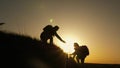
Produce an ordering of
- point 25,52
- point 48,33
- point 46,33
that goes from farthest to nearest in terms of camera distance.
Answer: point 48,33
point 46,33
point 25,52

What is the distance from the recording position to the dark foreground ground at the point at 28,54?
17.0 metres

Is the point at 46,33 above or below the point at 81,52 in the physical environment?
above

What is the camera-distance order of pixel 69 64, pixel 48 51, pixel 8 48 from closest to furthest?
pixel 8 48 < pixel 48 51 < pixel 69 64

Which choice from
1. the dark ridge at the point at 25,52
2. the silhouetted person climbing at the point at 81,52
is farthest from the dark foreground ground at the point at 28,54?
the silhouetted person climbing at the point at 81,52

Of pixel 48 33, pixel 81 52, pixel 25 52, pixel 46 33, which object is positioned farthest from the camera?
pixel 81 52

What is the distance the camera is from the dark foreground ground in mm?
16984

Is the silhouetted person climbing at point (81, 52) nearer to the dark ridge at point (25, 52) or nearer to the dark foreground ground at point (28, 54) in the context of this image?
the dark foreground ground at point (28, 54)

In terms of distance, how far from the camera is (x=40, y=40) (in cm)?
2412

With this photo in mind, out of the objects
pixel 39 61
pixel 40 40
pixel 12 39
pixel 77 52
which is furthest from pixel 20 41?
pixel 77 52

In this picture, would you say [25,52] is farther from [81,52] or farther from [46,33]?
[81,52]

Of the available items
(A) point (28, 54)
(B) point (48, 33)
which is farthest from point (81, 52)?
(A) point (28, 54)

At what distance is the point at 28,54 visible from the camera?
62.2 ft

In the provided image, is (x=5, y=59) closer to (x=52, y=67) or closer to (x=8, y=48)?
(x=8, y=48)

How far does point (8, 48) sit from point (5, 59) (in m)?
1.57
